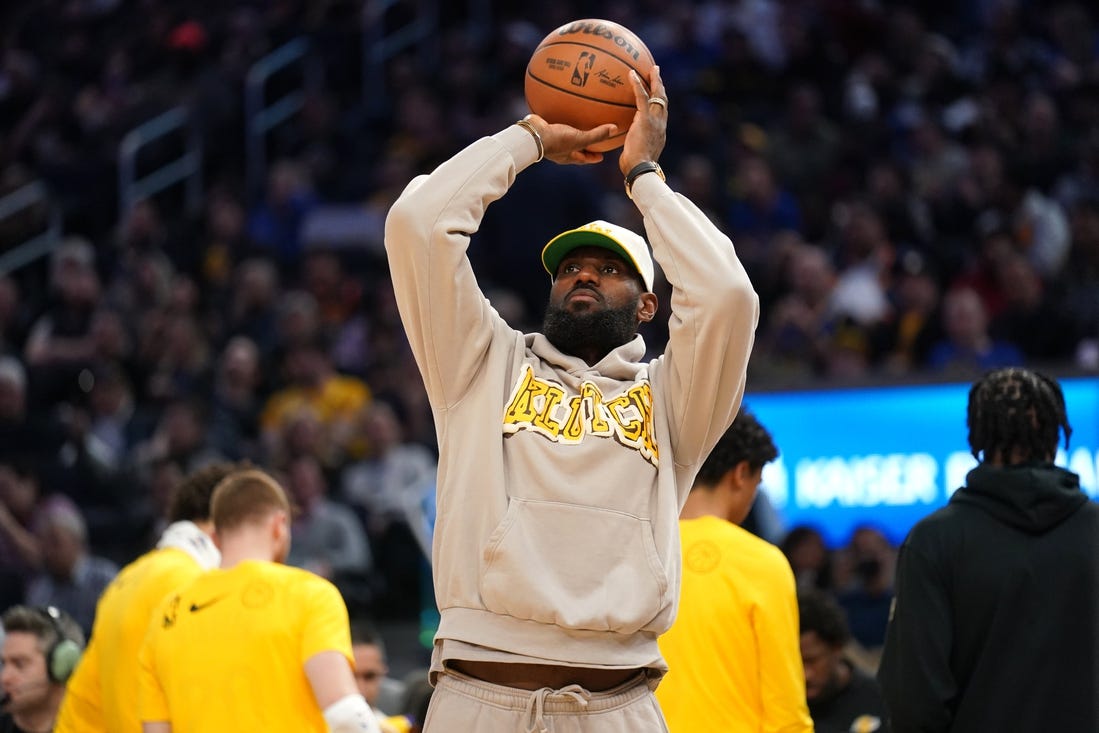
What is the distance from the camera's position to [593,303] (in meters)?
4.37

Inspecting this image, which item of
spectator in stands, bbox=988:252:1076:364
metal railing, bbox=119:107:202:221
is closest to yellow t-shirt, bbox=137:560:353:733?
spectator in stands, bbox=988:252:1076:364

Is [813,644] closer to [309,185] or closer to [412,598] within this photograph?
[412,598]

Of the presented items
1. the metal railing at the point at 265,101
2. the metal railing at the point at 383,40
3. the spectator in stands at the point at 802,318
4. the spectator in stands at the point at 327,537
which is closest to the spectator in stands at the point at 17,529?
the spectator in stands at the point at 327,537

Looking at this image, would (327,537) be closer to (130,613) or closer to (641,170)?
(130,613)

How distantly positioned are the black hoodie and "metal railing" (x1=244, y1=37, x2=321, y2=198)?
12.9 meters

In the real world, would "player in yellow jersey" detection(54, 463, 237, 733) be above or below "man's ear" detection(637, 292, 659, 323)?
below

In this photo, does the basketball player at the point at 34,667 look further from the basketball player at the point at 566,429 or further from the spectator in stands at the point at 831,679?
the basketball player at the point at 566,429

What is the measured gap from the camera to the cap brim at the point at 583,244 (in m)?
4.39

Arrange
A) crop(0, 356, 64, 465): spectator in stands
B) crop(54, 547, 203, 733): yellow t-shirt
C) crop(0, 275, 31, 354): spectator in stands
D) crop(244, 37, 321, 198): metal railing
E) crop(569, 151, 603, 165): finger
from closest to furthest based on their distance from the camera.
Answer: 1. crop(569, 151, 603, 165): finger
2. crop(54, 547, 203, 733): yellow t-shirt
3. crop(0, 356, 64, 465): spectator in stands
4. crop(0, 275, 31, 354): spectator in stands
5. crop(244, 37, 321, 198): metal railing

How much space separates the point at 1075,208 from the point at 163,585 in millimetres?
8484

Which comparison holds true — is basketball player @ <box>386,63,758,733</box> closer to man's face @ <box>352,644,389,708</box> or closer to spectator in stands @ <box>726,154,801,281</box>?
man's face @ <box>352,644,389,708</box>

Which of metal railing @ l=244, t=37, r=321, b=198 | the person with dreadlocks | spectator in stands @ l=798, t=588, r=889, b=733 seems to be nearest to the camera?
the person with dreadlocks

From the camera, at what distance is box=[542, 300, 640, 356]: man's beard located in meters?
4.35

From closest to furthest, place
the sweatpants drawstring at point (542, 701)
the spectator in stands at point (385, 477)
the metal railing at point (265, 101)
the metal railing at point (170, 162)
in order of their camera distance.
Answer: the sweatpants drawstring at point (542, 701) → the spectator in stands at point (385, 477) → the metal railing at point (170, 162) → the metal railing at point (265, 101)
